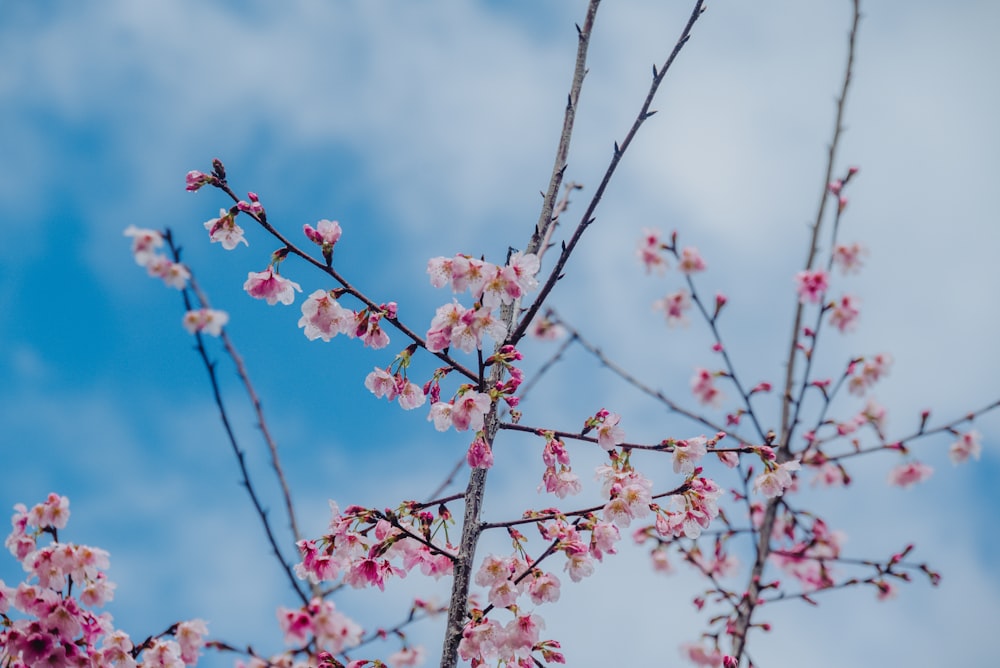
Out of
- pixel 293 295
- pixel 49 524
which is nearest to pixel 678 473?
pixel 293 295

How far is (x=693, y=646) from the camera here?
21.3ft

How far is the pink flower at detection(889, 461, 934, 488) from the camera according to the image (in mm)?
6164

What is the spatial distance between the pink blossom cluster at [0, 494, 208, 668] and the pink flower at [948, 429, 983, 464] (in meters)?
5.79

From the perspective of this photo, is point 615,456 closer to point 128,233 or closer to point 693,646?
point 128,233

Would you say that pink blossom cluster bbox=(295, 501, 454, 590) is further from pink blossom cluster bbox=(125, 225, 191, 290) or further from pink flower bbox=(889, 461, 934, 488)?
pink flower bbox=(889, 461, 934, 488)

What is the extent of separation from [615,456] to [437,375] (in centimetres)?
67

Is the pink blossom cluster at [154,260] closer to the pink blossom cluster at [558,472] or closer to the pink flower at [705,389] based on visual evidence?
the pink blossom cluster at [558,472]

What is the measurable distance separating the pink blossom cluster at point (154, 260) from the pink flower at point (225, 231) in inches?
7.3

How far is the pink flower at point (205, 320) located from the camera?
2.71 meters

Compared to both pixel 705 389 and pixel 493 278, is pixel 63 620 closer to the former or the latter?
pixel 493 278

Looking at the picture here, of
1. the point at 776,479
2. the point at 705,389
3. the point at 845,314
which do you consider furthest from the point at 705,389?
the point at 776,479

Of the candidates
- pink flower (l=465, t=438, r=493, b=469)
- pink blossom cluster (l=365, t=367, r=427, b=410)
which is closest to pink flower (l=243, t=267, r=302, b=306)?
pink blossom cluster (l=365, t=367, r=427, b=410)

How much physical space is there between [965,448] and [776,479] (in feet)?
13.9

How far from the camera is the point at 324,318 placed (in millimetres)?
2477
